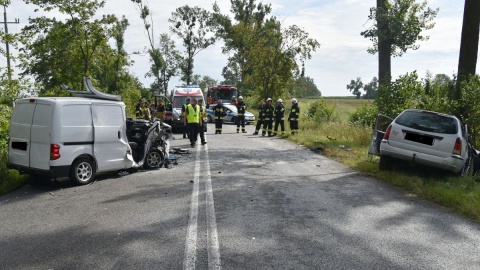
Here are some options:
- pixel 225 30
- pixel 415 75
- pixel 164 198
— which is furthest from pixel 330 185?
pixel 225 30

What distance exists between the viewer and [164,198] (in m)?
7.53

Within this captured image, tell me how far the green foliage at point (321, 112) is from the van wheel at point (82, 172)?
19.5 metres

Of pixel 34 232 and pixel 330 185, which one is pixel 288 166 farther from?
pixel 34 232

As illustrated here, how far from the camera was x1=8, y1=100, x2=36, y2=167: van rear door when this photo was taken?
850cm

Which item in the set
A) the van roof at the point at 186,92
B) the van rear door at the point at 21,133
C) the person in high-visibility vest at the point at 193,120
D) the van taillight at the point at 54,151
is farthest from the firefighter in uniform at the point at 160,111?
the van taillight at the point at 54,151

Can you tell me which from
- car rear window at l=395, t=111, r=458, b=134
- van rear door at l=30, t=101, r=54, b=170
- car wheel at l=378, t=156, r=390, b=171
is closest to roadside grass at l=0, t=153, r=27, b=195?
van rear door at l=30, t=101, r=54, b=170

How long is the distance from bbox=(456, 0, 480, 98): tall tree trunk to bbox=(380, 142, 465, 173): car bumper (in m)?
4.57

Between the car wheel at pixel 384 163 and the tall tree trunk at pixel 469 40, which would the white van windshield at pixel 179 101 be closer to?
the tall tree trunk at pixel 469 40

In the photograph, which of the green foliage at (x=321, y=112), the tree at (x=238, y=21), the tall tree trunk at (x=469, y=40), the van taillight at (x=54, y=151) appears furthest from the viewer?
the tree at (x=238, y=21)

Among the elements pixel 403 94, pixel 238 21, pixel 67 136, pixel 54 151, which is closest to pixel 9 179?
pixel 54 151

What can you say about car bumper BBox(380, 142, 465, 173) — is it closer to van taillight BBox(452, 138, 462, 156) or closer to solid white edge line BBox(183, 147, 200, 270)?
van taillight BBox(452, 138, 462, 156)

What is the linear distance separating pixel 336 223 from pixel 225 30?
56.7m

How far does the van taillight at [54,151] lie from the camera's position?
8.19 m

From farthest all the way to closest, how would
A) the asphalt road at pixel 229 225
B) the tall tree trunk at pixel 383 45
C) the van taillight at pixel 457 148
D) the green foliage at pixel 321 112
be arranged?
the green foliage at pixel 321 112 < the tall tree trunk at pixel 383 45 < the van taillight at pixel 457 148 < the asphalt road at pixel 229 225
